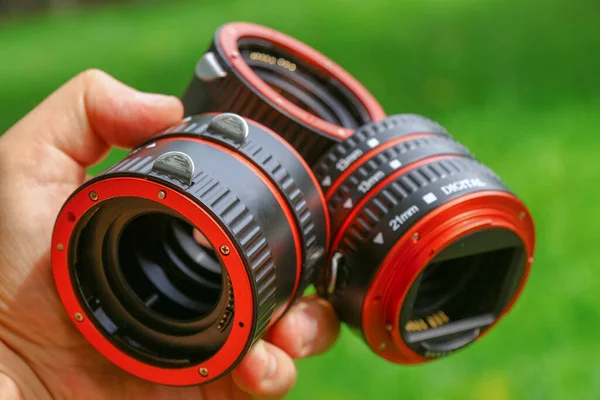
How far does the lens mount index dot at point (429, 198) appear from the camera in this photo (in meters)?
1.17

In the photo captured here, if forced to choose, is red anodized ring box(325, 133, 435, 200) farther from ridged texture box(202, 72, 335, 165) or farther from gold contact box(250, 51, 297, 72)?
gold contact box(250, 51, 297, 72)

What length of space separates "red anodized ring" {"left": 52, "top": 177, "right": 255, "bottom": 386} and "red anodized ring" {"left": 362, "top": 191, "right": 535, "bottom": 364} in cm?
26

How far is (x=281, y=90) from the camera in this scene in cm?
151

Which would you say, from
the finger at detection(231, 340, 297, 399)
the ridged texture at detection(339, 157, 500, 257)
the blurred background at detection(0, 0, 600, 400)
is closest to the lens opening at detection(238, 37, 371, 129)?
the ridged texture at detection(339, 157, 500, 257)

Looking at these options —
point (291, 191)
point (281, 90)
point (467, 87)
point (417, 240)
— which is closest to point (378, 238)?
point (417, 240)

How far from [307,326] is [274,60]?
0.57m

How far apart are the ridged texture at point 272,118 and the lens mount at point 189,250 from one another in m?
0.17

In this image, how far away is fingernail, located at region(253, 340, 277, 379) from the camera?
116 centimetres

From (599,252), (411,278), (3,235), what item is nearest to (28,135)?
(3,235)

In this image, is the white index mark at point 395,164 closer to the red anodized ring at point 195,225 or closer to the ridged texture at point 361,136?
the ridged texture at point 361,136

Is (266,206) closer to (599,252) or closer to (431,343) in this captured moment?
(431,343)

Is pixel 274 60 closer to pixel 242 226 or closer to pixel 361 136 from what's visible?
pixel 361 136

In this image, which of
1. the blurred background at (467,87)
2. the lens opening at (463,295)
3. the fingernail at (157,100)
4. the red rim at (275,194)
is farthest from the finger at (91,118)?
the blurred background at (467,87)

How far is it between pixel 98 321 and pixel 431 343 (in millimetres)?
550
